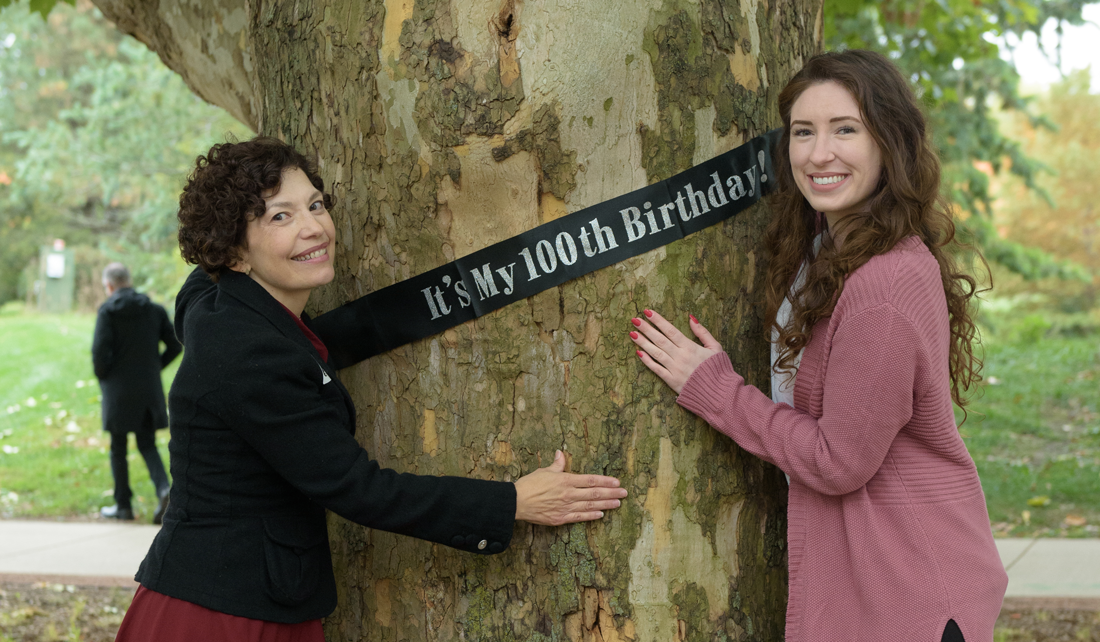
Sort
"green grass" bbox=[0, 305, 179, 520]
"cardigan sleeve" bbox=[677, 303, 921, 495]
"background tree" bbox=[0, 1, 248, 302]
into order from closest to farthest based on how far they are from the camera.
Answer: "cardigan sleeve" bbox=[677, 303, 921, 495] → "green grass" bbox=[0, 305, 179, 520] → "background tree" bbox=[0, 1, 248, 302]

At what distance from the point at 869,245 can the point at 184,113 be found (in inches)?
575

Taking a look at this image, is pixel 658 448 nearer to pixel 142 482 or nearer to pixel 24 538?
pixel 24 538

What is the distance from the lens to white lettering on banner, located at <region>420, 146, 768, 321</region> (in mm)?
2053

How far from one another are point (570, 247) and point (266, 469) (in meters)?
0.84

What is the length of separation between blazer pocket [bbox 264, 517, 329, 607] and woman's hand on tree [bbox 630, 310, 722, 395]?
87 centimetres

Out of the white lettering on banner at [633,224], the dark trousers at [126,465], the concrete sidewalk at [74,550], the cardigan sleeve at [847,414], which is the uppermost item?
the white lettering on banner at [633,224]

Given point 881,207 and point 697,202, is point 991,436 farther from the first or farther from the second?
point 697,202

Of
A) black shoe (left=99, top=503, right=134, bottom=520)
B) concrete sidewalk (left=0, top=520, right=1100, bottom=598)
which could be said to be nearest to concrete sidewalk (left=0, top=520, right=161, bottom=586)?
concrete sidewalk (left=0, top=520, right=1100, bottom=598)

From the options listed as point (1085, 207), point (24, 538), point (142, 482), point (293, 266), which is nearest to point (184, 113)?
point (142, 482)

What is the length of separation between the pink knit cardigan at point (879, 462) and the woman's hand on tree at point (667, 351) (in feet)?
0.09

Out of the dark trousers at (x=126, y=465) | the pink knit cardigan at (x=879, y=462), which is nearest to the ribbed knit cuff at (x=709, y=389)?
the pink knit cardigan at (x=879, y=462)

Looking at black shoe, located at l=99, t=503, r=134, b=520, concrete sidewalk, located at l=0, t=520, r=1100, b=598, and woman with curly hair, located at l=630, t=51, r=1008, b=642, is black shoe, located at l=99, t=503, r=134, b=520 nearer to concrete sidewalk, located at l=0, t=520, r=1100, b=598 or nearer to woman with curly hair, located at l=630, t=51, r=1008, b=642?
concrete sidewalk, located at l=0, t=520, r=1100, b=598

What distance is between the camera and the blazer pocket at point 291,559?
1.99 meters

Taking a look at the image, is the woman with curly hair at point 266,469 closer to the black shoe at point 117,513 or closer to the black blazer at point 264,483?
the black blazer at point 264,483
